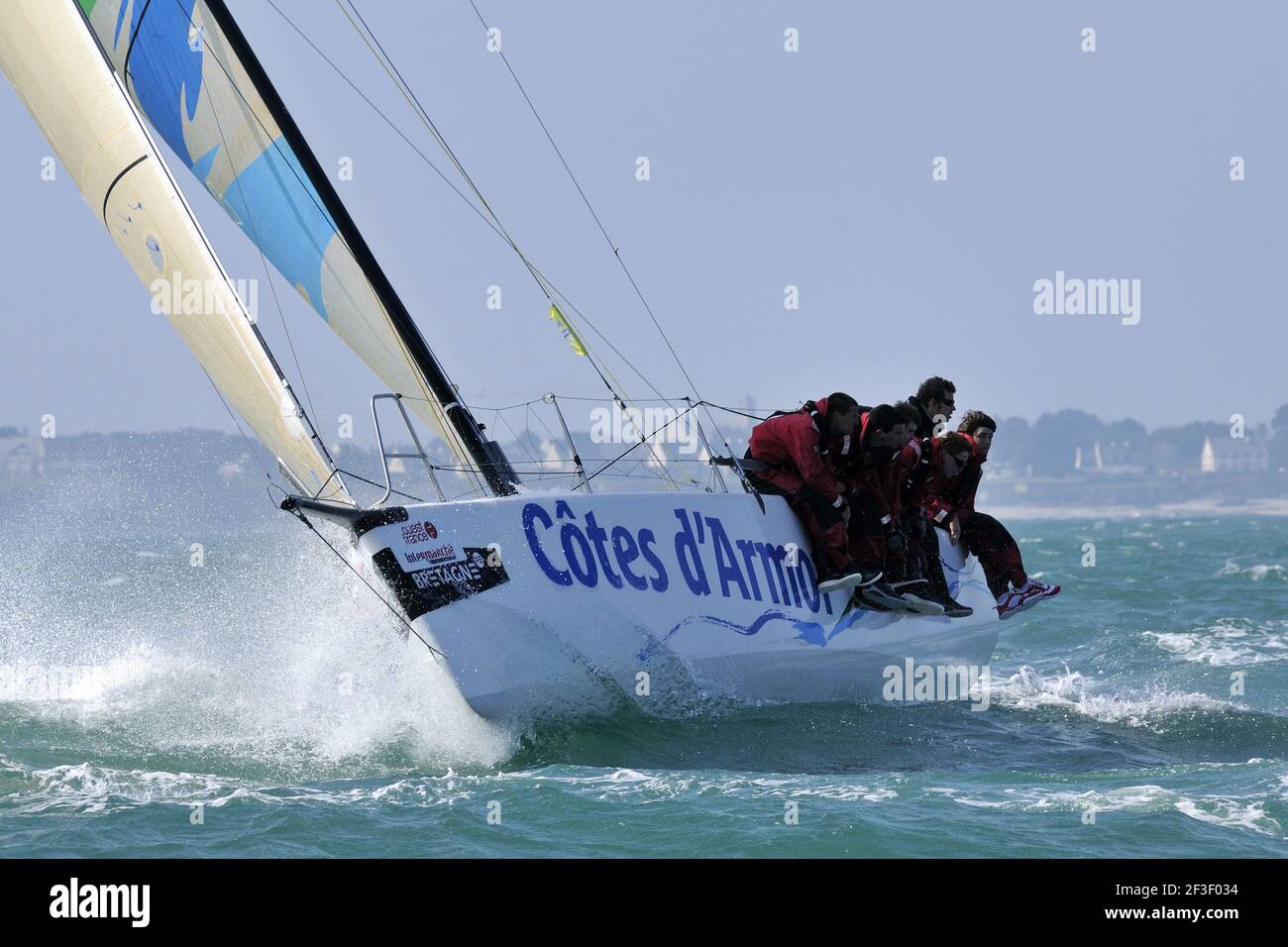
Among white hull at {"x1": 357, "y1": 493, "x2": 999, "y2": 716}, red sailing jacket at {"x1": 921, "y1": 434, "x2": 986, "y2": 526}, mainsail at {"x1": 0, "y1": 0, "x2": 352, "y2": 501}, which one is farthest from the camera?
red sailing jacket at {"x1": 921, "y1": 434, "x2": 986, "y2": 526}

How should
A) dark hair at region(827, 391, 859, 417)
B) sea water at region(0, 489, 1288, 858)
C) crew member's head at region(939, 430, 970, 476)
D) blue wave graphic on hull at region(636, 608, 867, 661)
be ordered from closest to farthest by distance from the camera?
1. sea water at region(0, 489, 1288, 858)
2. blue wave graphic on hull at region(636, 608, 867, 661)
3. dark hair at region(827, 391, 859, 417)
4. crew member's head at region(939, 430, 970, 476)

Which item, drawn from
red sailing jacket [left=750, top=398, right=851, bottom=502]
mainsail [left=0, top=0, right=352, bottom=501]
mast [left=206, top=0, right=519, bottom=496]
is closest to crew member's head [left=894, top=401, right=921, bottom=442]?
red sailing jacket [left=750, top=398, right=851, bottom=502]

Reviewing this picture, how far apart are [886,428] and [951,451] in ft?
2.99

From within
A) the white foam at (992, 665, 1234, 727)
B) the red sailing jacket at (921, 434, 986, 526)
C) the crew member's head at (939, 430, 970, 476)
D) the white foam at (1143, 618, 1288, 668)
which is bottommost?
the white foam at (992, 665, 1234, 727)

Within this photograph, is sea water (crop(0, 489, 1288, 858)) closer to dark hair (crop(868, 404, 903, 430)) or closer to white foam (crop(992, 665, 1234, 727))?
white foam (crop(992, 665, 1234, 727))

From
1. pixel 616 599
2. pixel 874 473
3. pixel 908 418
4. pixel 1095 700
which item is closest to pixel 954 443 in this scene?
pixel 874 473

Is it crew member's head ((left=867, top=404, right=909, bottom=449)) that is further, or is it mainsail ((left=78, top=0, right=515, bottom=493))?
crew member's head ((left=867, top=404, right=909, bottom=449))

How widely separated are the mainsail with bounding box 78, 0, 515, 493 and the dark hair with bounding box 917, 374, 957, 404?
2893 millimetres

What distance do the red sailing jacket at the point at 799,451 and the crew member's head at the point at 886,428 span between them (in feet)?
0.46

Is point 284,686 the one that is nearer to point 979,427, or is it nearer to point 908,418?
point 908,418

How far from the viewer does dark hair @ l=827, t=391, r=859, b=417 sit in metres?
7.42

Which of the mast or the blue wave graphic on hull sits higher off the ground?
the mast

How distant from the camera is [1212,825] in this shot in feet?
16.7

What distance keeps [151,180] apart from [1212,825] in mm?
4999
